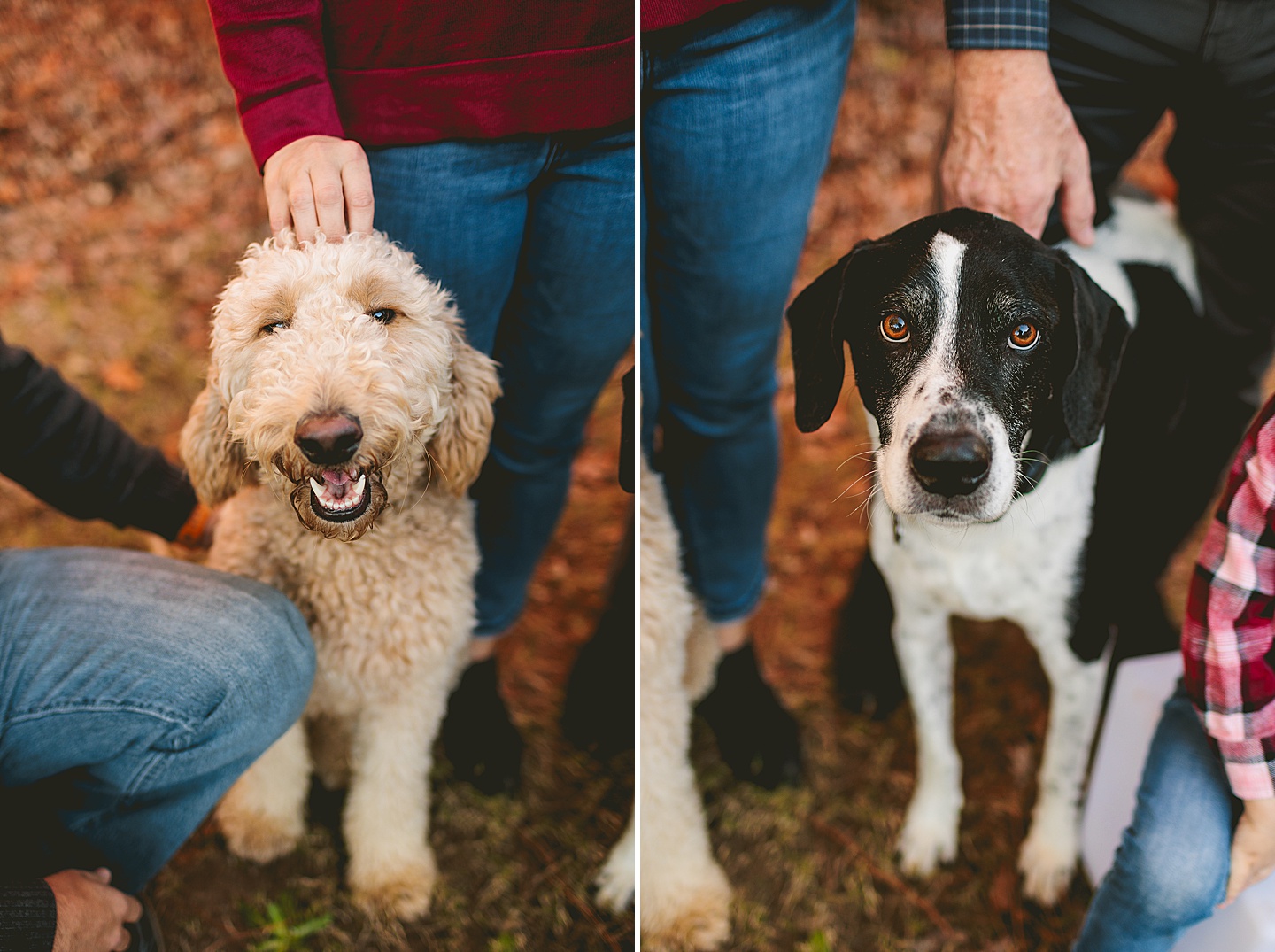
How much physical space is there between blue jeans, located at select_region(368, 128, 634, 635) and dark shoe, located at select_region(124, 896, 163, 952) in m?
0.73

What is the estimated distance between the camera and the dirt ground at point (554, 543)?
1.44m

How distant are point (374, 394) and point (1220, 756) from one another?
1604 millimetres

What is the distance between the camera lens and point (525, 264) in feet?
4.61

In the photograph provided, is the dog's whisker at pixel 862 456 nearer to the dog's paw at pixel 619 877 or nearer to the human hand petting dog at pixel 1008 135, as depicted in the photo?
the human hand petting dog at pixel 1008 135

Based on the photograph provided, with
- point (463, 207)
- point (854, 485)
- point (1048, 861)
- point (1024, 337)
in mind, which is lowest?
point (1048, 861)

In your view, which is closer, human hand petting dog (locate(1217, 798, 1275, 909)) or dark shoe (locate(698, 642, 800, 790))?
human hand petting dog (locate(1217, 798, 1275, 909))

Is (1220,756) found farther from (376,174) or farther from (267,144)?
(267,144)

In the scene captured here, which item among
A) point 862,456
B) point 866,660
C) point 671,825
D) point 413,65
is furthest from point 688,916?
point 413,65

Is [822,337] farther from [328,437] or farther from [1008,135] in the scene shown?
[328,437]

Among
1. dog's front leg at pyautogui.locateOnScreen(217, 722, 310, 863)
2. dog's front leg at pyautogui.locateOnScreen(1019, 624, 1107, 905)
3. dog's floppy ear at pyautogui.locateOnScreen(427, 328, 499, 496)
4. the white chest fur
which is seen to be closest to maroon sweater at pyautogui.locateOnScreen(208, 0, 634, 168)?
dog's floppy ear at pyautogui.locateOnScreen(427, 328, 499, 496)

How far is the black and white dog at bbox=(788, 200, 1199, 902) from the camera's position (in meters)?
1.39

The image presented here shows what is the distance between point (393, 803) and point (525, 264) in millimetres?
974

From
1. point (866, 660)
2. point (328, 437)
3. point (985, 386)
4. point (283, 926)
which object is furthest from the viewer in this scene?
point (866, 660)

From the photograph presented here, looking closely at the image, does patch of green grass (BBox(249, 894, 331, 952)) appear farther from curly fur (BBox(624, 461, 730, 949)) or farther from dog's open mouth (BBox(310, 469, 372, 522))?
dog's open mouth (BBox(310, 469, 372, 522))
